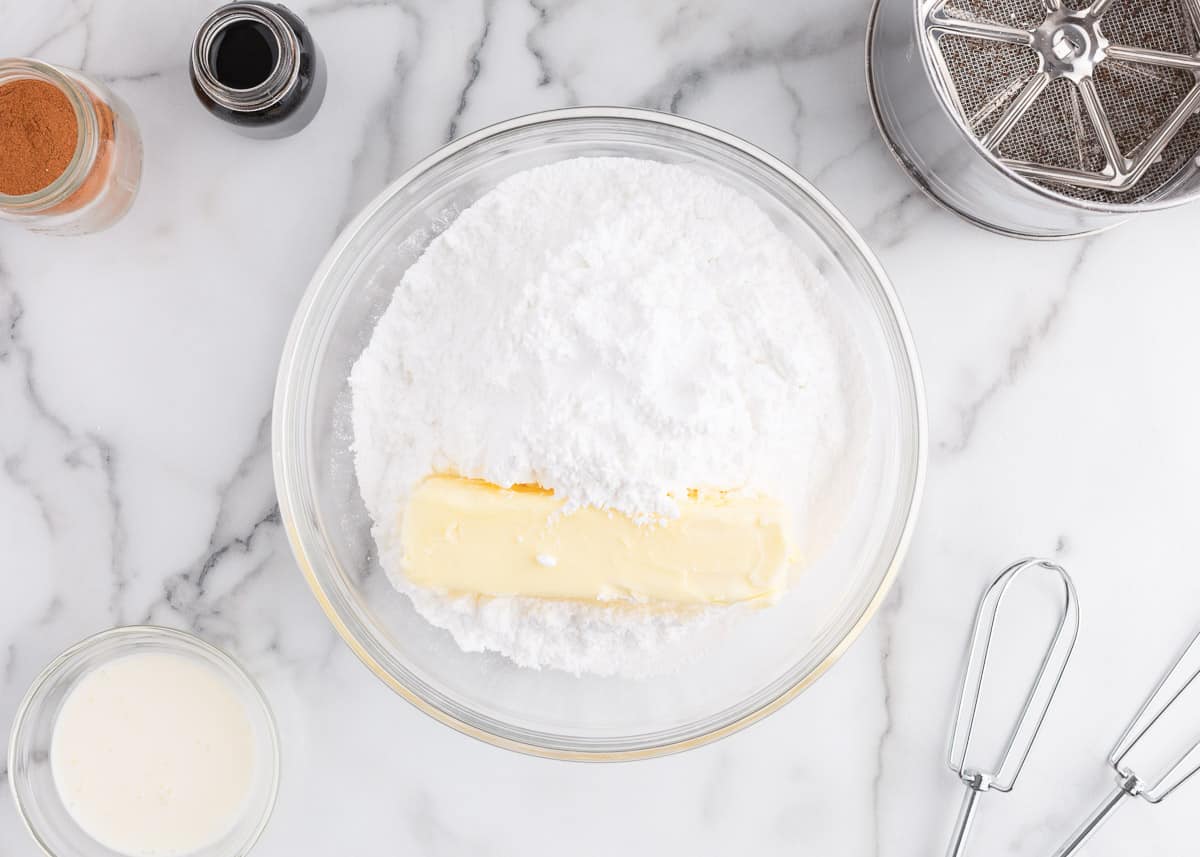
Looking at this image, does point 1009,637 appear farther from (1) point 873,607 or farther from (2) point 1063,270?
(2) point 1063,270

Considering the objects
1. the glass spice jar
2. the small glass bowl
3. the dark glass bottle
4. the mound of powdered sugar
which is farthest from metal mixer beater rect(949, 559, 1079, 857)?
the glass spice jar

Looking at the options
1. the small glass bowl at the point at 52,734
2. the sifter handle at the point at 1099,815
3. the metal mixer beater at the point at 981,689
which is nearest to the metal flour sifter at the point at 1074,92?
the metal mixer beater at the point at 981,689

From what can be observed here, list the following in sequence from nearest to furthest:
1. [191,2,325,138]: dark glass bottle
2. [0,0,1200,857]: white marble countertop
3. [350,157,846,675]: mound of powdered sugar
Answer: [350,157,846,675]: mound of powdered sugar, [191,2,325,138]: dark glass bottle, [0,0,1200,857]: white marble countertop

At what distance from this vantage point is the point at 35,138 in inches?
39.4

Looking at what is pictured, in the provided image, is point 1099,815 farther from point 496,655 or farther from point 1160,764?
point 496,655

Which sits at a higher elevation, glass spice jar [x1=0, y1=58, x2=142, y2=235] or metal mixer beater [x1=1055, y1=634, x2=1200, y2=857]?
glass spice jar [x1=0, y1=58, x2=142, y2=235]

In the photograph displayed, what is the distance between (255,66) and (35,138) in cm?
26

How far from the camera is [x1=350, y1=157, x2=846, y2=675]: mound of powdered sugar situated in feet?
2.94

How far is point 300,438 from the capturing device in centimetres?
109

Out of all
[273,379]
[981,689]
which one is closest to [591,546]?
[273,379]

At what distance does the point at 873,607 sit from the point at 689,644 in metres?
0.22

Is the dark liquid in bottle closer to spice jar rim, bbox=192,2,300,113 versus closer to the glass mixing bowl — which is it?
spice jar rim, bbox=192,2,300,113

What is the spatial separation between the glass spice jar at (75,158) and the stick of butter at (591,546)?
0.53 meters

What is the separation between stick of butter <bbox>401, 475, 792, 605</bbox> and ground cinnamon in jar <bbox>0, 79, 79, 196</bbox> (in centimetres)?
56
